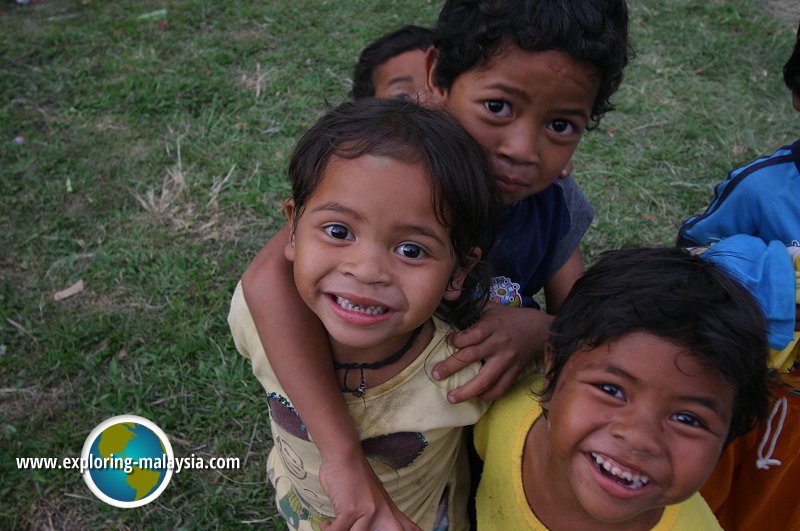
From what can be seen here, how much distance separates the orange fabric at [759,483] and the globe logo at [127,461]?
187cm

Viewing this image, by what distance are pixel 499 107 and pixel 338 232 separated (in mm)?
560

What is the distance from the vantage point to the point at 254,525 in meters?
2.48

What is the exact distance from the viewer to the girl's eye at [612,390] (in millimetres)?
1412

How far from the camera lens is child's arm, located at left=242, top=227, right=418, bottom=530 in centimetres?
153

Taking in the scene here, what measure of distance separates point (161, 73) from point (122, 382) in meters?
2.64

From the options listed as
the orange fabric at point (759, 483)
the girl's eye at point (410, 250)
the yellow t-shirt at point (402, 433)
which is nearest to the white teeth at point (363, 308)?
the girl's eye at point (410, 250)

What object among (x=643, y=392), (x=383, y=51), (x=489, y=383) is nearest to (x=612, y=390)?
(x=643, y=392)

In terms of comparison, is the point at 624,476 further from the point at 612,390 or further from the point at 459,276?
the point at 459,276

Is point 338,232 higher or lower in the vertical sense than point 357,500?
higher

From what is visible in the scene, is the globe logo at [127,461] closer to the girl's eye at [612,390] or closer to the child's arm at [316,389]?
the child's arm at [316,389]

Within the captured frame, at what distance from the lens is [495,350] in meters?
1.69

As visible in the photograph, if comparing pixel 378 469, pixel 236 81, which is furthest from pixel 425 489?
pixel 236 81

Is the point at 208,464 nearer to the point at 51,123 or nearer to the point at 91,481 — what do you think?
the point at 91,481

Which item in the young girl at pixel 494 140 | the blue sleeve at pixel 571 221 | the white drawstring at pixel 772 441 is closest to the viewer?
the young girl at pixel 494 140
